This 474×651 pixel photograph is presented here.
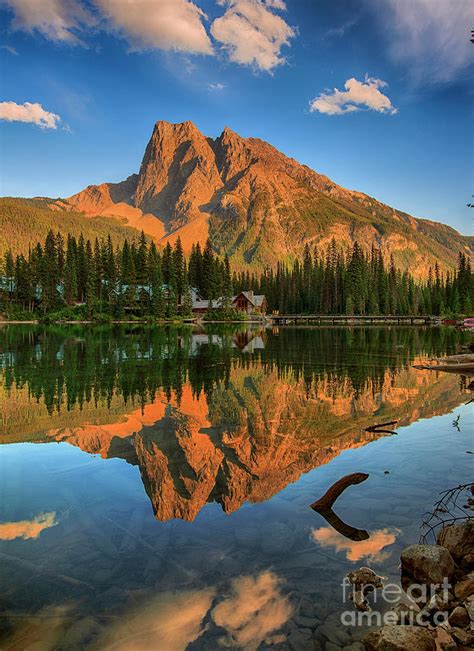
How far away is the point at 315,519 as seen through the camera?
8070 millimetres

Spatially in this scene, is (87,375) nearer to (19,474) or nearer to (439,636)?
(19,474)

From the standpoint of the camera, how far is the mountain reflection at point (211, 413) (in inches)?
403

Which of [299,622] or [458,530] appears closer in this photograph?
[299,622]

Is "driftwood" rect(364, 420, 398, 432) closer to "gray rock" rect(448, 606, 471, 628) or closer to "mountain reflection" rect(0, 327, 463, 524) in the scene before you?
"mountain reflection" rect(0, 327, 463, 524)

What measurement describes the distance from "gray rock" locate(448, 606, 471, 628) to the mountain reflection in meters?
4.32

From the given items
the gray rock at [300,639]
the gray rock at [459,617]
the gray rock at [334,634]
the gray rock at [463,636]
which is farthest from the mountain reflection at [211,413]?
the gray rock at [463,636]

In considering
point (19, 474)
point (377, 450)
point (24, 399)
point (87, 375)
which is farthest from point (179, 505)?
point (87, 375)

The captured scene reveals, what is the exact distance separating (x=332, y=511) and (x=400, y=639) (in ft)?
12.3

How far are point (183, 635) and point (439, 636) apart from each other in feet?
9.39

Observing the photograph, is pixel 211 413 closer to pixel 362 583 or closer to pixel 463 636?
pixel 362 583

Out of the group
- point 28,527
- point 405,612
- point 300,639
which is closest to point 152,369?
point 28,527

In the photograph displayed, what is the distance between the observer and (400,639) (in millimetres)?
4637

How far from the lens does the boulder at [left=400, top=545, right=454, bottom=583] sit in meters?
5.90

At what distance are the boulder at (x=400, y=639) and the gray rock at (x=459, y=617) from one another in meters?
0.57
